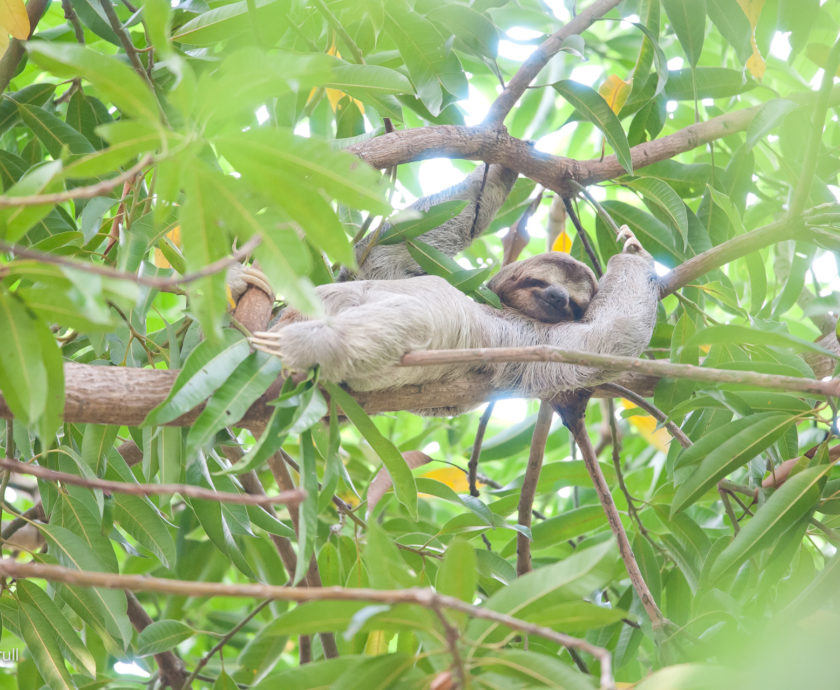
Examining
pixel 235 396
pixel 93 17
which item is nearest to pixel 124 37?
pixel 93 17

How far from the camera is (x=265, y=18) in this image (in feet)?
7.38

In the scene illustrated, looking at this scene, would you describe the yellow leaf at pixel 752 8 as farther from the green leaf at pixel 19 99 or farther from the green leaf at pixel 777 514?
the green leaf at pixel 19 99

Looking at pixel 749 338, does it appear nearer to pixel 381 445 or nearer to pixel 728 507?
pixel 728 507

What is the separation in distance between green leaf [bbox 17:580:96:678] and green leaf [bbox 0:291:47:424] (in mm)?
881

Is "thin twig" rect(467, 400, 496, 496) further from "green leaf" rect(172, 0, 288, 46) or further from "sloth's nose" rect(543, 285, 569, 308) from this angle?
"green leaf" rect(172, 0, 288, 46)

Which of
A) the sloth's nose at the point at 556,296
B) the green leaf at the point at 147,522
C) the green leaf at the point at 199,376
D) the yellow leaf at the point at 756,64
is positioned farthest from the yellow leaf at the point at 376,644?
the yellow leaf at the point at 756,64

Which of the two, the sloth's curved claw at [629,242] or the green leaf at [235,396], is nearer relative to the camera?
the green leaf at [235,396]

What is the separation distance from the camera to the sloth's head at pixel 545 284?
316cm

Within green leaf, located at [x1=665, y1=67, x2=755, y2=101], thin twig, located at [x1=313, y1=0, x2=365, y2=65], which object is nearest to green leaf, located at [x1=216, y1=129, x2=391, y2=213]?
thin twig, located at [x1=313, y1=0, x2=365, y2=65]

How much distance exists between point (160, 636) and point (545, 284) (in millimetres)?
1947

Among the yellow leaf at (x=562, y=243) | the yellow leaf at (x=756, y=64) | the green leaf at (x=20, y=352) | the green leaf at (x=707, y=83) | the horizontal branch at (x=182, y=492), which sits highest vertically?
the yellow leaf at (x=756, y=64)

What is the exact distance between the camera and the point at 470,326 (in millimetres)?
2836

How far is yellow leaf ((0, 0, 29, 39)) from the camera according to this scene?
2.19 metres

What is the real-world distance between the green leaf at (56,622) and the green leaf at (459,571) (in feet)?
4.01
